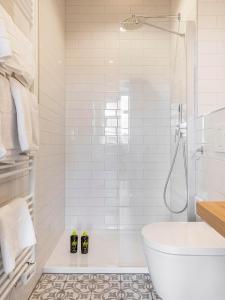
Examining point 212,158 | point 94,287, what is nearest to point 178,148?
point 212,158

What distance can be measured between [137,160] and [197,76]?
113 cm

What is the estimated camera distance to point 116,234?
10.0ft

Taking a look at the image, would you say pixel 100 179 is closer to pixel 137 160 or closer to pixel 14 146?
pixel 137 160

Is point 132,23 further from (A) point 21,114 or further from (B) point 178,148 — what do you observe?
(A) point 21,114

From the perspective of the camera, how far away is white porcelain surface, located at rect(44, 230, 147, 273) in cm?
224

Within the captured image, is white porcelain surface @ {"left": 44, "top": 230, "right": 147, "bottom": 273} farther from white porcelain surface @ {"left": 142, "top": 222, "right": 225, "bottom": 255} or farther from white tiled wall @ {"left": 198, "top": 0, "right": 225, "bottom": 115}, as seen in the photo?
white tiled wall @ {"left": 198, "top": 0, "right": 225, "bottom": 115}

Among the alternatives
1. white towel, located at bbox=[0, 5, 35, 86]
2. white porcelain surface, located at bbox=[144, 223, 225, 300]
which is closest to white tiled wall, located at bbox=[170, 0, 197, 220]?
white porcelain surface, located at bbox=[144, 223, 225, 300]

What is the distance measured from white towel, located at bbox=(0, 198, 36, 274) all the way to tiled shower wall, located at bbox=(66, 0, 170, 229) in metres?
1.67

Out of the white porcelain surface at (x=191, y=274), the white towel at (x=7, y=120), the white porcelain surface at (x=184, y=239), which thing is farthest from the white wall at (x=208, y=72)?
the white towel at (x=7, y=120)

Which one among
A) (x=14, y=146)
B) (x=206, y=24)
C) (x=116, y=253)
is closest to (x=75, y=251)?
(x=116, y=253)

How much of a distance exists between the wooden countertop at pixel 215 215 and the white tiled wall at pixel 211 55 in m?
1.19

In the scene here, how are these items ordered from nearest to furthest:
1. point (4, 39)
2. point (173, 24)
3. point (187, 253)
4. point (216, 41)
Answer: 1. point (4, 39)
2. point (187, 253)
3. point (216, 41)
4. point (173, 24)

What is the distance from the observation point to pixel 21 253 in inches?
60.6

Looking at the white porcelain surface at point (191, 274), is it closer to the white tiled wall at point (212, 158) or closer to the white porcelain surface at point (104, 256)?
the white tiled wall at point (212, 158)
